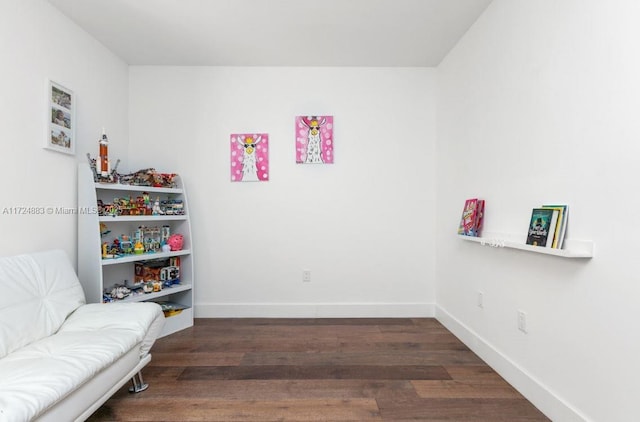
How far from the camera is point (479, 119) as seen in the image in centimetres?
257

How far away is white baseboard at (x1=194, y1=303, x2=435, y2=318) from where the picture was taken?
3.45 metres

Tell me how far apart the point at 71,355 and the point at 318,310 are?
226cm

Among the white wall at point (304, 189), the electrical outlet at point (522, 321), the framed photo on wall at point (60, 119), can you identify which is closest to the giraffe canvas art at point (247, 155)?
the white wall at point (304, 189)

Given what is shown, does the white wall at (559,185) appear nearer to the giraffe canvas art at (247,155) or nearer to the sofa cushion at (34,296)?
the giraffe canvas art at (247,155)

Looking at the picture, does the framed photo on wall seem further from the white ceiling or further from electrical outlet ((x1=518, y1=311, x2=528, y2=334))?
electrical outlet ((x1=518, y1=311, x2=528, y2=334))

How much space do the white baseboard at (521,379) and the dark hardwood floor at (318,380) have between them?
5 cm

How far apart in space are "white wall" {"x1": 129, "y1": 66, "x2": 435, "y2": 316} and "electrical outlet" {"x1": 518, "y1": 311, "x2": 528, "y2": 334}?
1419 mm

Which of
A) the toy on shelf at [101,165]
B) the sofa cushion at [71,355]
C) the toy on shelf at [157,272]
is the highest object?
the toy on shelf at [101,165]

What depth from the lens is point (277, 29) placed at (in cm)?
273

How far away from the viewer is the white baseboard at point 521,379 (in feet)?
5.57

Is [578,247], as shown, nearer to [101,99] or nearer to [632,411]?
[632,411]

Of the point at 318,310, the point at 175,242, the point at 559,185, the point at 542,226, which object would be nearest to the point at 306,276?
the point at 318,310

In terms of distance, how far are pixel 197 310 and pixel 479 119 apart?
3234mm

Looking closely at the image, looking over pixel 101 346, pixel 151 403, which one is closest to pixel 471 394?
pixel 151 403
